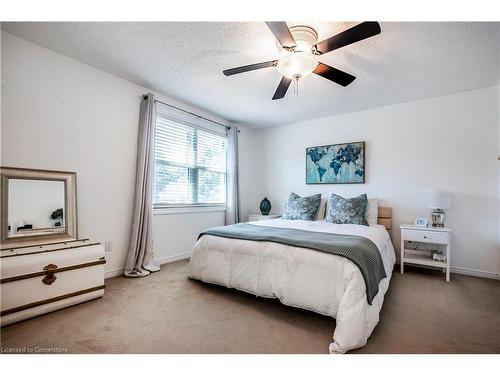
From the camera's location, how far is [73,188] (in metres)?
2.41

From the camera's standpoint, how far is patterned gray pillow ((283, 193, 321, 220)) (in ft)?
11.5

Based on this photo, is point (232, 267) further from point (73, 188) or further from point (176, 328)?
point (73, 188)

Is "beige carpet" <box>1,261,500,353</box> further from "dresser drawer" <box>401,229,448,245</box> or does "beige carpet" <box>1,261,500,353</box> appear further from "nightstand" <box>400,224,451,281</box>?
"dresser drawer" <box>401,229,448,245</box>

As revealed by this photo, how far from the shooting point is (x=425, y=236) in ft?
9.41

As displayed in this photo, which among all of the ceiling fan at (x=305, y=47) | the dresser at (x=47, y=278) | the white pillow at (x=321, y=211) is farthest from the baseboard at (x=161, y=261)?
the ceiling fan at (x=305, y=47)

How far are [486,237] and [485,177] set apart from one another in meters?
0.72

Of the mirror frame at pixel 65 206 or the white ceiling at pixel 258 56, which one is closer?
the white ceiling at pixel 258 56

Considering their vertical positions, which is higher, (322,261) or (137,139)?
(137,139)

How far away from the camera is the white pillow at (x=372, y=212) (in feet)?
11.0

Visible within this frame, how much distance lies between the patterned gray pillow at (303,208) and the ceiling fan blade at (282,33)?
2.31 m

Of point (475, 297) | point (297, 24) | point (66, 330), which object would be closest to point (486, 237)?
point (475, 297)

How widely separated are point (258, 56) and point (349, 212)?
7.21 ft

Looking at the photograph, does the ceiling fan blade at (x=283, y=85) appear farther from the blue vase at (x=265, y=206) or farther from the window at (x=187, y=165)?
the blue vase at (x=265, y=206)

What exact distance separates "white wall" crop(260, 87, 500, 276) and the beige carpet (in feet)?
2.45
